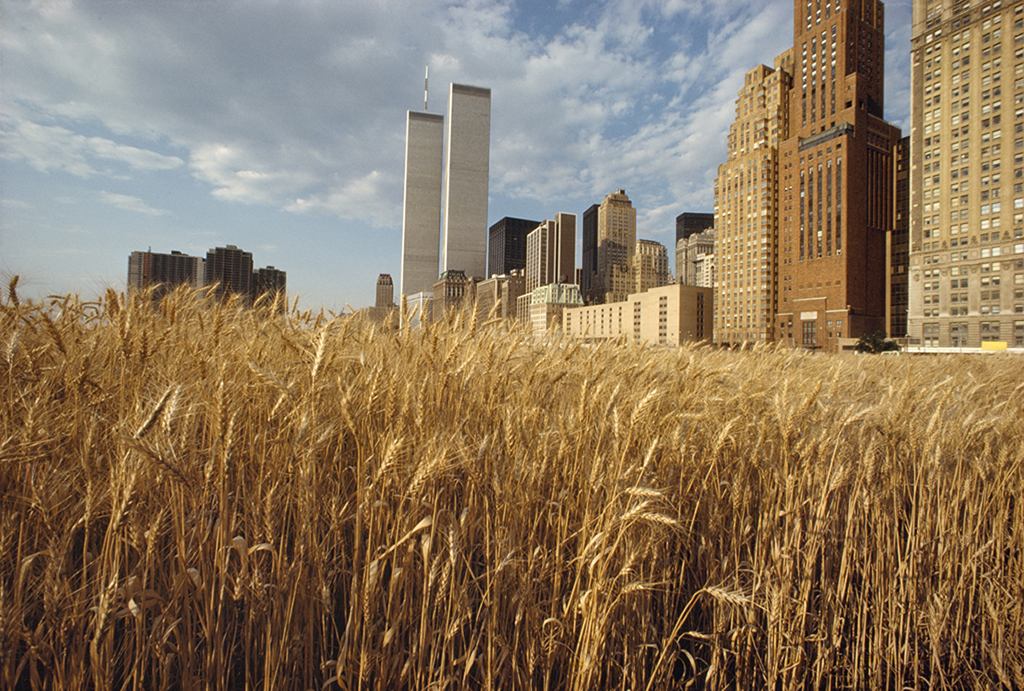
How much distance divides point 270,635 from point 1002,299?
296ft

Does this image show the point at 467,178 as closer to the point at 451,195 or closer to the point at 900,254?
the point at 451,195

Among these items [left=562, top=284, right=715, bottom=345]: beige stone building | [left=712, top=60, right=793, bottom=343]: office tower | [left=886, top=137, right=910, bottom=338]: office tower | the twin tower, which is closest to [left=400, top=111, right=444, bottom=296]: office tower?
the twin tower

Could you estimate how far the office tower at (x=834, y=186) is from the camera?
268 feet

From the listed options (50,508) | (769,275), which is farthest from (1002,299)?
(50,508)

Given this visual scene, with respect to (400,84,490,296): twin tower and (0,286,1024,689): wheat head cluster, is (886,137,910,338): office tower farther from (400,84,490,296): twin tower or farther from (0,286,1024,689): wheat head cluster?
(0,286,1024,689): wheat head cluster

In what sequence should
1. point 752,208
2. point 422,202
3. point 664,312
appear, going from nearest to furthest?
point 664,312 → point 752,208 → point 422,202

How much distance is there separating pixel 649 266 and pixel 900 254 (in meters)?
91.0

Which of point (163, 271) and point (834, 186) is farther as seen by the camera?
point (834, 186)

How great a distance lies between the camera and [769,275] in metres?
91.8

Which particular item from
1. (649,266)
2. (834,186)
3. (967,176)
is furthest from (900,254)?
(649,266)

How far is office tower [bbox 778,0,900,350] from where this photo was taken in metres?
81.6

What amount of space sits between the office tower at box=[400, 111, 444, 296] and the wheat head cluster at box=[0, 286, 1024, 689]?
121m

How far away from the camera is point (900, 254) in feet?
284

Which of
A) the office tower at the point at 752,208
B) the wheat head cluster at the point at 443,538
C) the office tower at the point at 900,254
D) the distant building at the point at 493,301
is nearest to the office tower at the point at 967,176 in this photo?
the office tower at the point at 900,254
